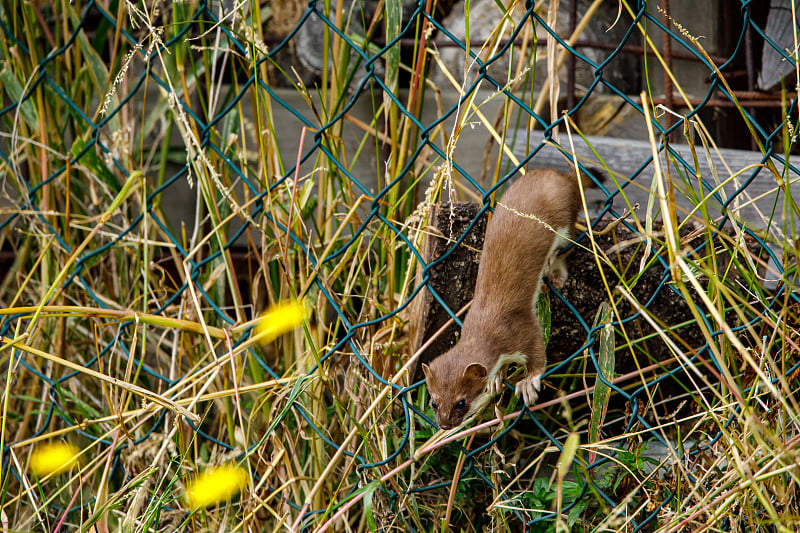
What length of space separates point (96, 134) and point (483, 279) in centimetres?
→ 90

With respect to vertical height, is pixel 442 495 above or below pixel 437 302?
below

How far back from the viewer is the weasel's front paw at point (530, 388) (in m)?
1.27

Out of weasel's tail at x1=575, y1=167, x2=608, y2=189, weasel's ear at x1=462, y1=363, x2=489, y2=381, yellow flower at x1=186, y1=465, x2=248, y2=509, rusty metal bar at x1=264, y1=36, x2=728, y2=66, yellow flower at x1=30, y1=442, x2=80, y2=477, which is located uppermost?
rusty metal bar at x1=264, y1=36, x2=728, y2=66

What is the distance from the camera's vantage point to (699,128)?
1.14 meters

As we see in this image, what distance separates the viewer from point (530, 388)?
129 cm

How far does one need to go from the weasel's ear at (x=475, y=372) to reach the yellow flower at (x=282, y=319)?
0.30 m

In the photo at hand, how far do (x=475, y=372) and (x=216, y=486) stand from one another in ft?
1.66

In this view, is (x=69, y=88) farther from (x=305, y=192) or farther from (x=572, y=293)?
(x=572, y=293)

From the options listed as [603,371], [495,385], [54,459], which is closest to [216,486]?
[54,459]

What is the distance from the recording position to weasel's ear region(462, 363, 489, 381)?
128cm

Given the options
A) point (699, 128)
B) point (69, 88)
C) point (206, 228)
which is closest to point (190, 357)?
point (206, 228)

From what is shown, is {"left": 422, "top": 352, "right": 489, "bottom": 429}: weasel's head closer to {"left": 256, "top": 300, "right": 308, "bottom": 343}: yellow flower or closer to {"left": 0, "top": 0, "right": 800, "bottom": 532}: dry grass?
{"left": 0, "top": 0, "right": 800, "bottom": 532}: dry grass

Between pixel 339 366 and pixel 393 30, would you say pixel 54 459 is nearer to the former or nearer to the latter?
pixel 339 366

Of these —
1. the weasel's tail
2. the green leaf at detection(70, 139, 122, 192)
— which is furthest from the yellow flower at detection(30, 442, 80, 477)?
the weasel's tail
